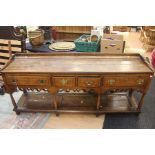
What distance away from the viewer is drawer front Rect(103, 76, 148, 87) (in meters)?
1.84

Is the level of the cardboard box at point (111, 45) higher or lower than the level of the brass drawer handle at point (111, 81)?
higher

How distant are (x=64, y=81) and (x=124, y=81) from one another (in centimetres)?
62

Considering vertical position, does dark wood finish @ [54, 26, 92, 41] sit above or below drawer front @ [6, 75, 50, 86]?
above

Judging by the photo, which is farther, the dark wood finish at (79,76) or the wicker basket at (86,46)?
the wicker basket at (86,46)

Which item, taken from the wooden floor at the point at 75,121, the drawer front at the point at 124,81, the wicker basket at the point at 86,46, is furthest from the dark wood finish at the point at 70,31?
the drawer front at the point at 124,81

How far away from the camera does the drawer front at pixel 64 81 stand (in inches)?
72.9

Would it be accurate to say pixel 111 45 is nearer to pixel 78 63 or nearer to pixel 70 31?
pixel 78 63

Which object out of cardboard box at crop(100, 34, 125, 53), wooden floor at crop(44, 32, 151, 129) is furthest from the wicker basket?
wooden floor at crop(44, 32, 151, 129)

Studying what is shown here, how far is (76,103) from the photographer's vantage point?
7.59 feet

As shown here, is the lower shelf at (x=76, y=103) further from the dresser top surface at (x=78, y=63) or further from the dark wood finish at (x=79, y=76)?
the dresser top surface at (x=78, y=63)

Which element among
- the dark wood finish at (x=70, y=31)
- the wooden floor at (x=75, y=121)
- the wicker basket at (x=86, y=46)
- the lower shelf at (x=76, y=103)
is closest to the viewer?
the wooden floor at (x=75, y=121)

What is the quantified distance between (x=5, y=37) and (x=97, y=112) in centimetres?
160

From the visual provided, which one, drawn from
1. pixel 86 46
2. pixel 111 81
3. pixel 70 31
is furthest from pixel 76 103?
pixel 70 31

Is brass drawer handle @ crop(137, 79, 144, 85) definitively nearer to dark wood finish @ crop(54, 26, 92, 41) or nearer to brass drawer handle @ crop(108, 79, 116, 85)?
brass drawer handle @ crop(108, 79, 116, 85)
